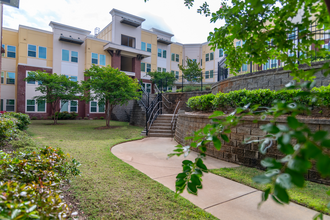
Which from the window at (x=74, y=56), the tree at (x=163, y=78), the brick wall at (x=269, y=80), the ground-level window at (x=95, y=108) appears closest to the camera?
the brick wall at (x=269, y=80)

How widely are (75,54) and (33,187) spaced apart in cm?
2416

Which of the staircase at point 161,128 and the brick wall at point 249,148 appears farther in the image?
the staircase at point 161,128

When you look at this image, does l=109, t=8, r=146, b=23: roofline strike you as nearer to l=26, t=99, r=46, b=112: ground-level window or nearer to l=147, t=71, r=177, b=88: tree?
l=147, t=71, r=177, b=88: tree

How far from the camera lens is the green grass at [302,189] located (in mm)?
2994

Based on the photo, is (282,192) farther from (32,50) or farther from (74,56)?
(74,56)

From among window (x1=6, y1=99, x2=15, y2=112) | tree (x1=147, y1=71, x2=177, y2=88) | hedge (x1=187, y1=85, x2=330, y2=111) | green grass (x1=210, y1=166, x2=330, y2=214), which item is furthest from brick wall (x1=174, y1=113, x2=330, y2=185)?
window (x1=6, y1=99, x2=15, y2=112)

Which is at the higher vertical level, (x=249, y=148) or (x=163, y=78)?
(x=163, y=78)

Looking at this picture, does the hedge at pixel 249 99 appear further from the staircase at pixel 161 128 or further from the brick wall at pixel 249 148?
the staircase at pixel 161 128

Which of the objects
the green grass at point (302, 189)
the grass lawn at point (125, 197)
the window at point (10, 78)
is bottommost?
the grass lawn at point (125, 197)

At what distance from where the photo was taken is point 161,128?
1114 cm

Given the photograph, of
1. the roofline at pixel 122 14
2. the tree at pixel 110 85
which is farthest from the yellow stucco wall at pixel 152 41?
the tree at pixel 110 85

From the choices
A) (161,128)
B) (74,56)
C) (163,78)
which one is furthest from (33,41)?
(161,128)

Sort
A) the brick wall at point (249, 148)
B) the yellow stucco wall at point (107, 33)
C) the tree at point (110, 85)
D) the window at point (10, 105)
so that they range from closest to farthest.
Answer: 1. the brick wall at point (249, 148)
2. the tree at point (110, 85)
3. the window at point (10, 105)
4. the yellow stucco wall at point (107, 33)

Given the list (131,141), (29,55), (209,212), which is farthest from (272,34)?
(29,55)
